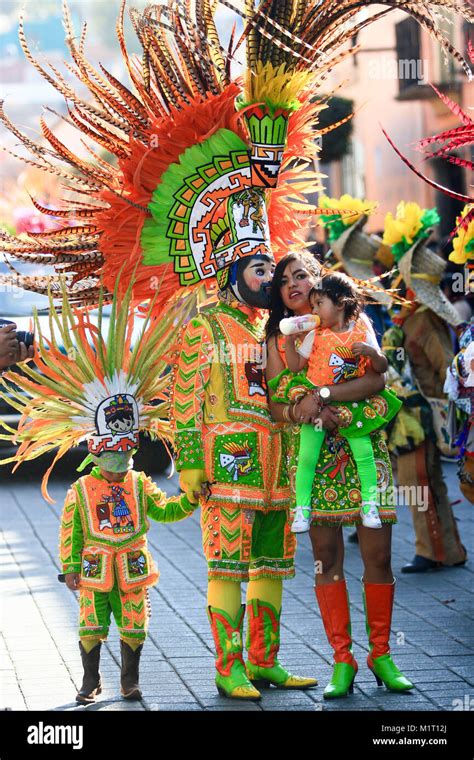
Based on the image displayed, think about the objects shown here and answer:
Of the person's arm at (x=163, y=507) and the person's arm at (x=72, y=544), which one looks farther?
the person's arm at (x=163, y=507)

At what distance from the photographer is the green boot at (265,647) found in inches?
205

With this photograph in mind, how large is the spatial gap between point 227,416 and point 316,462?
16.4 inches

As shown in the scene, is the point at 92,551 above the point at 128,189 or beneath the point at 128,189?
beneath

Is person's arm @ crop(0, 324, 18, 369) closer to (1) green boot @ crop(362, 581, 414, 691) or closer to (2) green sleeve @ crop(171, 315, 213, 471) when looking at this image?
(2) green sleeve @ crop(171, 315, 213, 471)

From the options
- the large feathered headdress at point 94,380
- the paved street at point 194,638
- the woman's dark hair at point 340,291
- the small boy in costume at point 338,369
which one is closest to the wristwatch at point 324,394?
the small boy in costume at point 338,369

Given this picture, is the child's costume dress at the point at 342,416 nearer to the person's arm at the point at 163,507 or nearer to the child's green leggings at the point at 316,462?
the child's green leggings at the point at 316,462

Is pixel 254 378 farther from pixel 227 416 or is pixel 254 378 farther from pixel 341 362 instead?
pixel 341 362

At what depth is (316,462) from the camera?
16.3 ft

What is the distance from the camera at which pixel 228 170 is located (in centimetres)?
525
